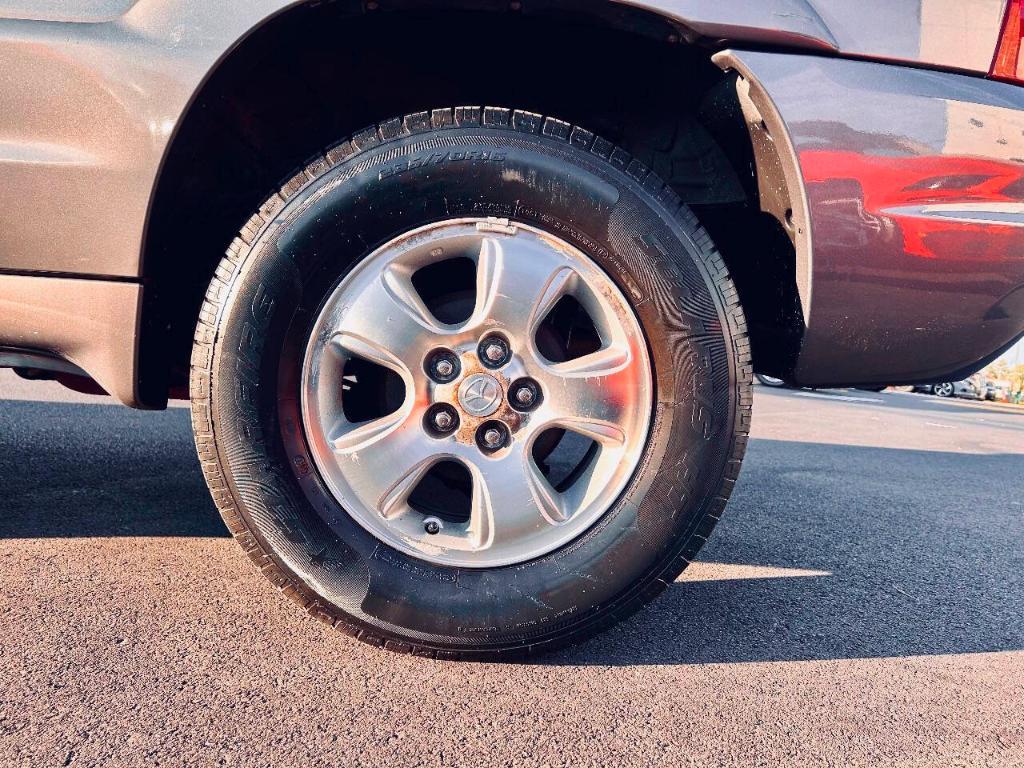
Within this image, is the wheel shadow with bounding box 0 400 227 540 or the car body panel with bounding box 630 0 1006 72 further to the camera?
the wheel shadow with bounding box 0 400 227 540

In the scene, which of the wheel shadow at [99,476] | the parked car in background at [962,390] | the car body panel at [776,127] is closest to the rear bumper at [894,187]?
the car body panel at [776,127]

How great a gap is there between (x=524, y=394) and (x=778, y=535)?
1.29 meters

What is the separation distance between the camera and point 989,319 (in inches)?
54.7

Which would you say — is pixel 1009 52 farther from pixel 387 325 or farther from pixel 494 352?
pixel 387 325

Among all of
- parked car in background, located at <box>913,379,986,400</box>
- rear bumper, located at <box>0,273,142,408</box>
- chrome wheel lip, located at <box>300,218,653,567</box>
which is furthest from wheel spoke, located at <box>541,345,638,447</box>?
parked car in background, located at <box>913,379,986,400</box>

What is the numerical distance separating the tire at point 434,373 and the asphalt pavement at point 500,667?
0.11m

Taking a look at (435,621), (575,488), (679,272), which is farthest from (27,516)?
(679,272)

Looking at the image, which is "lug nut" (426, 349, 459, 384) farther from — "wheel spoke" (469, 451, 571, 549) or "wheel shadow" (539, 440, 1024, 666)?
"wheel shadow" (539, 440, 1024, 666)

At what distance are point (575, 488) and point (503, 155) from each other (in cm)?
63

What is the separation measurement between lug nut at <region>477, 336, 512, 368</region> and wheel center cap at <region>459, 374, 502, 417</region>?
0.03 metres

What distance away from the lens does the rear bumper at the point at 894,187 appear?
128 centimetres

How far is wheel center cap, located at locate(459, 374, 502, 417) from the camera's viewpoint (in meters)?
1.32

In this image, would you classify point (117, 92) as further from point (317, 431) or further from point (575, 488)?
point (575, 488)

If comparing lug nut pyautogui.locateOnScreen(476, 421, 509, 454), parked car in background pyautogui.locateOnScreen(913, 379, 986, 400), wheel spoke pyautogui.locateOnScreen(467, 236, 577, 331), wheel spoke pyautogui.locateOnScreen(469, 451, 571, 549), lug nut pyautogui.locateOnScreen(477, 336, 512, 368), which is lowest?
parked car in background pyautogui.locateOnScreen(913, 379, 986, 400)
